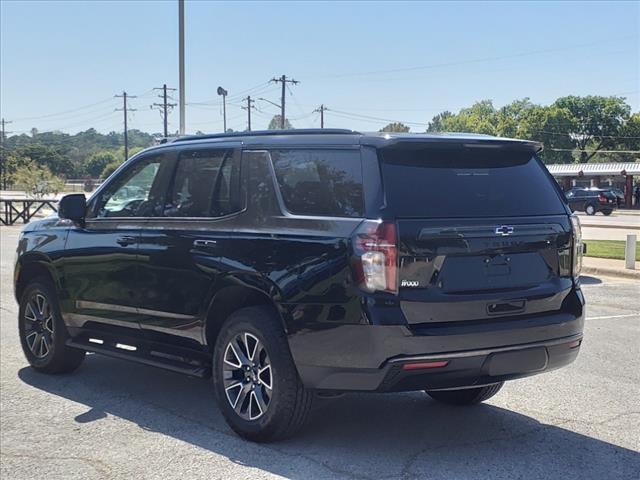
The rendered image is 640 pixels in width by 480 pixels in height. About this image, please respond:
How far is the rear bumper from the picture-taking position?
3.98m

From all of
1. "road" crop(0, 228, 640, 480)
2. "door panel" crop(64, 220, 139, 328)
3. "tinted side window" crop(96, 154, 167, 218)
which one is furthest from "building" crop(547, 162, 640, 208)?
"door panel" crop(64, 220, 139, 328)

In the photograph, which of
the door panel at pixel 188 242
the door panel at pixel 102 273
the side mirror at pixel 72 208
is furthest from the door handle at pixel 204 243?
the side mirror at pixel 72 208

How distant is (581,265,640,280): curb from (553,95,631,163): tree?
85972 mm

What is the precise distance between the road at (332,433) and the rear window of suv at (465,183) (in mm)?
1473

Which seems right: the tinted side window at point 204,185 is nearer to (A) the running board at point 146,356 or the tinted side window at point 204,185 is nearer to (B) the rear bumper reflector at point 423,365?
(A) the running board at point 146,356

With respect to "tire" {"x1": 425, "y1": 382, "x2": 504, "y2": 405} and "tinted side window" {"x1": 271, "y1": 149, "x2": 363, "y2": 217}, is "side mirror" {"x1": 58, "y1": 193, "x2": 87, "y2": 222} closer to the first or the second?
"tinted side window" {"x1": 271, "y1": 149, "x2": 363, "y2": 217}

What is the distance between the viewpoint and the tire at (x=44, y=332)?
6383 mm

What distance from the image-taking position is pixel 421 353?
3996 millimetres

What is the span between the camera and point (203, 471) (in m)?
4.20

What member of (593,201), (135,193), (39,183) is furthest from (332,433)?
(39,183)

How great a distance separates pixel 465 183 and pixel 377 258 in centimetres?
84

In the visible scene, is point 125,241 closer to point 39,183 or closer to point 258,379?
point 258,379

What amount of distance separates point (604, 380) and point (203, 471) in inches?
147

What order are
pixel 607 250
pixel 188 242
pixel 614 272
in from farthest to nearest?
pixel 607 250 → pixel 614 272 → pixel 188 242
